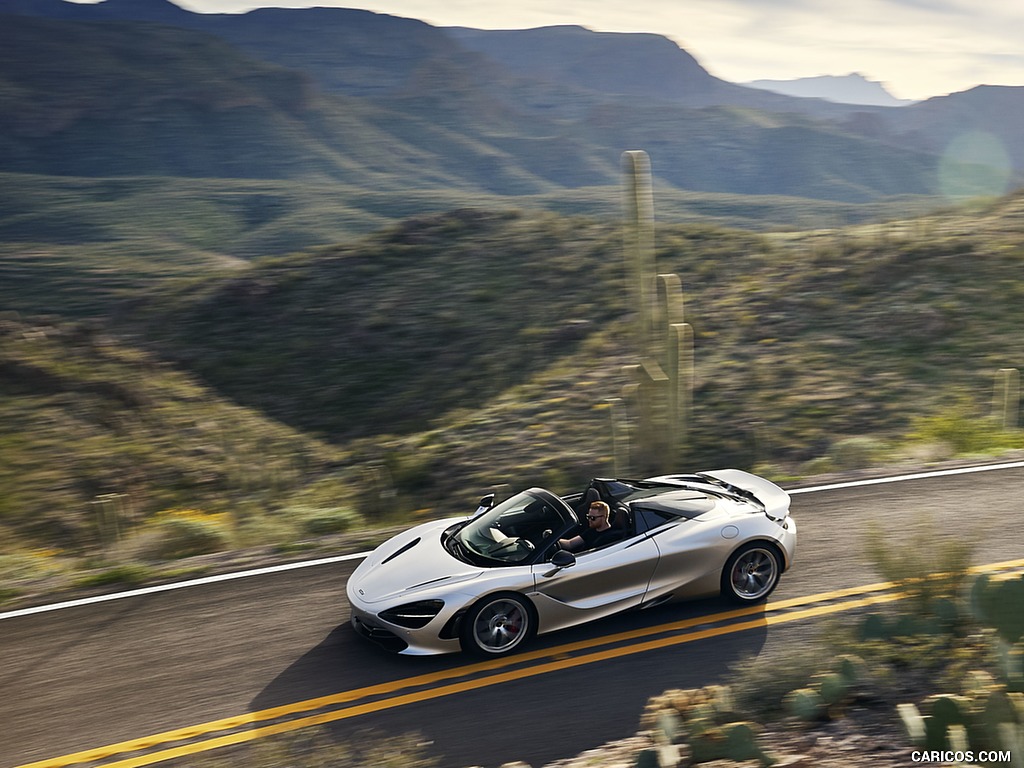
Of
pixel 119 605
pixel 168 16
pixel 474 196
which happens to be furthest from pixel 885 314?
pixel 168 16

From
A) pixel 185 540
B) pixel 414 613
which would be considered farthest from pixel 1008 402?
pixel 185 540

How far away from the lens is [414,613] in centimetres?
723

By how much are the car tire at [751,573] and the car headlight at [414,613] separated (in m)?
2.64

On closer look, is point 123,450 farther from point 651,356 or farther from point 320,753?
point 320,753

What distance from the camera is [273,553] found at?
33.8ft

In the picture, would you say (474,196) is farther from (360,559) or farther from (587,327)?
(360,559)

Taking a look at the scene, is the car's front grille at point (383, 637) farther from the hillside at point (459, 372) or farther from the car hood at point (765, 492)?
the hillside at point (459, 372)

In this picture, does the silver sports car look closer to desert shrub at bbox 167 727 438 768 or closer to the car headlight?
the car headlight

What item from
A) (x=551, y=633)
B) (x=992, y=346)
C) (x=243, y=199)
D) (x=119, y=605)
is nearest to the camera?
(x=551, y=633)

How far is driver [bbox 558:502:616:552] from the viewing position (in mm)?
7578

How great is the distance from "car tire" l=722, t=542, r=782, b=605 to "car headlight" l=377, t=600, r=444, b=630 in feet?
8.65

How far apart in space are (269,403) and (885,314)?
16.9 m

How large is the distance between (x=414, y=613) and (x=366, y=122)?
432 feet

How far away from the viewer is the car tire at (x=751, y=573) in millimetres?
8016
